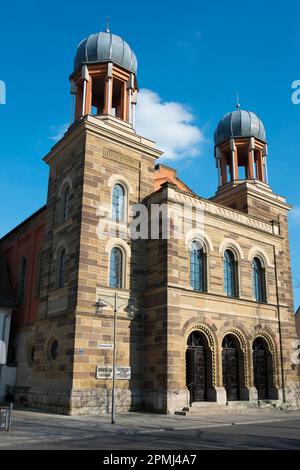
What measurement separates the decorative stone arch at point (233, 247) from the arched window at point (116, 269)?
579 cm

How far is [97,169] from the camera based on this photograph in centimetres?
2161

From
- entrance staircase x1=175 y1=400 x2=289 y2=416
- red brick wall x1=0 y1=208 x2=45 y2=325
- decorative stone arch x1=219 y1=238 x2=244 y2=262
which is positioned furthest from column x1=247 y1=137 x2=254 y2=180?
entrance staircase x1=175 y1=400 x2=289 y2=416

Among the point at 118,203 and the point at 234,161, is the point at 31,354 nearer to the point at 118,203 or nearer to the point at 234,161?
the point at 118,203

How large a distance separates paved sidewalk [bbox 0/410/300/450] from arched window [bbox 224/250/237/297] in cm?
622

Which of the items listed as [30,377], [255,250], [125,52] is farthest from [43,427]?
[125,52]

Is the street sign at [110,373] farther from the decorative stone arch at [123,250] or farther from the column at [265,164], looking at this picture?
the column at [265,164]

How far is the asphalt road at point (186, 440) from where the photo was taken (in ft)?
35.2

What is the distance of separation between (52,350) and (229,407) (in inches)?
342

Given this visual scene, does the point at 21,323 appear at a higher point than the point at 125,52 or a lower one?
lower

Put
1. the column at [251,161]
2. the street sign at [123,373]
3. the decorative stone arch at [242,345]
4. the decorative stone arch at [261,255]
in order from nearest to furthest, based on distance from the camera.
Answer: the street sign at [123,373], the decorative stone arch at [242,345], the decorative stone arch at [261,255], the column at [251,161]

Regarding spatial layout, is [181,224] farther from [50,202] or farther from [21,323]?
[21,323]

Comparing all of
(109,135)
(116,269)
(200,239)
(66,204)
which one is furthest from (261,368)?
(109,135)

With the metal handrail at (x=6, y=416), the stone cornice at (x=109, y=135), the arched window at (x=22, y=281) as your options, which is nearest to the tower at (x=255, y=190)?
the stone cornice at (x=109, y=135)

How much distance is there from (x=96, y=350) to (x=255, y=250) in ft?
37.1
